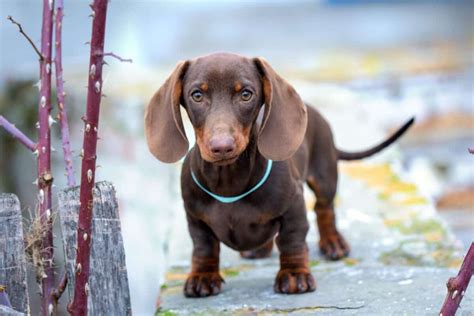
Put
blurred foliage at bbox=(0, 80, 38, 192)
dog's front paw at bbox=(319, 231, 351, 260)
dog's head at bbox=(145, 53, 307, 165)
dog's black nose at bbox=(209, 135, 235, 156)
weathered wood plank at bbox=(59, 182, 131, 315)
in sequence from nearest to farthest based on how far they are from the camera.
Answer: weathered wood plank at bbox=(59, 182, 131, 315), dog's black nose at bbox=(209, 135, 235, 156), dog's head at bbox=(145, 53, 307, 165), dog's front paw at bbox=(319, 231, 351, 260), blurred foliage at bbox=(0, 80, 38, 192)

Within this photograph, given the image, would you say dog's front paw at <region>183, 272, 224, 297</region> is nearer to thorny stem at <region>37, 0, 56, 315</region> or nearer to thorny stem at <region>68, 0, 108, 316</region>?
thorny stem at <region>37, 0, 56, 315</region>

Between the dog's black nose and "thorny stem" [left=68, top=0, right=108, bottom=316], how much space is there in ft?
1.85

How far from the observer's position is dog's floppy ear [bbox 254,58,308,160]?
3.38 m

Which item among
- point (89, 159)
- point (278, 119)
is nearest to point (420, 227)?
point (278, 119)

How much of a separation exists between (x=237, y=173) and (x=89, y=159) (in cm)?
101

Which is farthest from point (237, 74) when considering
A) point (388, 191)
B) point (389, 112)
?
point (389, 112)

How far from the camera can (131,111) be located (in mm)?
7156

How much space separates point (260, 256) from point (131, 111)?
10.0 ft

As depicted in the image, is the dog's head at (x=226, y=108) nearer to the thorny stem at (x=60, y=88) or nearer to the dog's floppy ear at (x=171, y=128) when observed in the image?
the dog's floppy ear at (x=171, y=128)

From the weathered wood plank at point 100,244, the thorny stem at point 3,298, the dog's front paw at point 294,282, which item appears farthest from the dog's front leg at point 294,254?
the thorny stem at point 3,298

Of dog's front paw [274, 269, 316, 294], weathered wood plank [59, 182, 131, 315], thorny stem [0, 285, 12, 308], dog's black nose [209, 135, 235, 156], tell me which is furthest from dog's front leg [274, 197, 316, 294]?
thorny stem [0, 285, 12, 308]

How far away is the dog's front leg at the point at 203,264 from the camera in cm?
371

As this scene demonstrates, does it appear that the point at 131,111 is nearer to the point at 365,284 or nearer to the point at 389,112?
the point at 389,112

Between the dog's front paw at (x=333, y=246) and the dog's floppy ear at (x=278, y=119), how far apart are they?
35.4 inches
